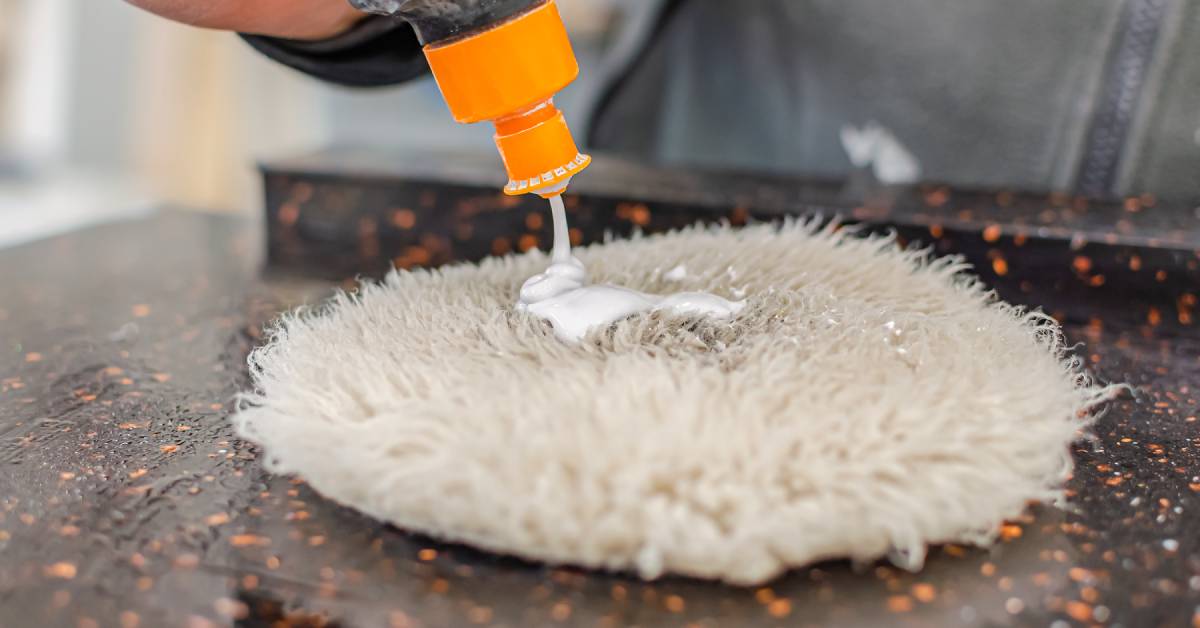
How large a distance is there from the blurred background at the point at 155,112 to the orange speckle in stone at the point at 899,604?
1139 millimetres

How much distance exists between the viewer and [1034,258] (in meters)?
0.58

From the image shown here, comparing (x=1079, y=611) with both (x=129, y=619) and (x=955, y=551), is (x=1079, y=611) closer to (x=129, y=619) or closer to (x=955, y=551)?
(x=955, y=551)

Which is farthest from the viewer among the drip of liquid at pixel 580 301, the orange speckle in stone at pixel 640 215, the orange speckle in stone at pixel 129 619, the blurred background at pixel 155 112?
the blurred background at pixel 155 112

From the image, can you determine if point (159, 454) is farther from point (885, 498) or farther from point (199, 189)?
point (199, 189)

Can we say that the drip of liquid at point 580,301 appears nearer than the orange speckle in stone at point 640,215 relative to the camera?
Yes

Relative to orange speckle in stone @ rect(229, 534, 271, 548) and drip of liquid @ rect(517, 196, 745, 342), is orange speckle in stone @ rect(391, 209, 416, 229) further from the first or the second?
orange speckle in stone @ rect(229, 534, 271, 548)

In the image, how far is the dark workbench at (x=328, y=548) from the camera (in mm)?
282

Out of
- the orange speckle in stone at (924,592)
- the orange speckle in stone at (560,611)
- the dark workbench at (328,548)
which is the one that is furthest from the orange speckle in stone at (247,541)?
the orange speckle in stone at (924,592)

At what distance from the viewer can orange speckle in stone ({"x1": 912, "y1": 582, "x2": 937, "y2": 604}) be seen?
0.29 m

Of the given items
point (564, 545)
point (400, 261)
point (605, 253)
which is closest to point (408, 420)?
point (564, 545)

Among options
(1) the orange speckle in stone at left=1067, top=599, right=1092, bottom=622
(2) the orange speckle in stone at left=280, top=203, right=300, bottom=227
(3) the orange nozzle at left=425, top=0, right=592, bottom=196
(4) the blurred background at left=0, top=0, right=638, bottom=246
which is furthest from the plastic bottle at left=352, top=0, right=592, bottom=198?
(4) the blurred background at left=0, top=0, right=638, bottom=246

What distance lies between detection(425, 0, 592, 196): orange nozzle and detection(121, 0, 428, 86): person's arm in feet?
0.45

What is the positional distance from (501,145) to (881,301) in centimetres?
19

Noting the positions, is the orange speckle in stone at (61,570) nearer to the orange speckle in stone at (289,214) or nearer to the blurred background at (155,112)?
the orange speckle in stone at (289,214)
